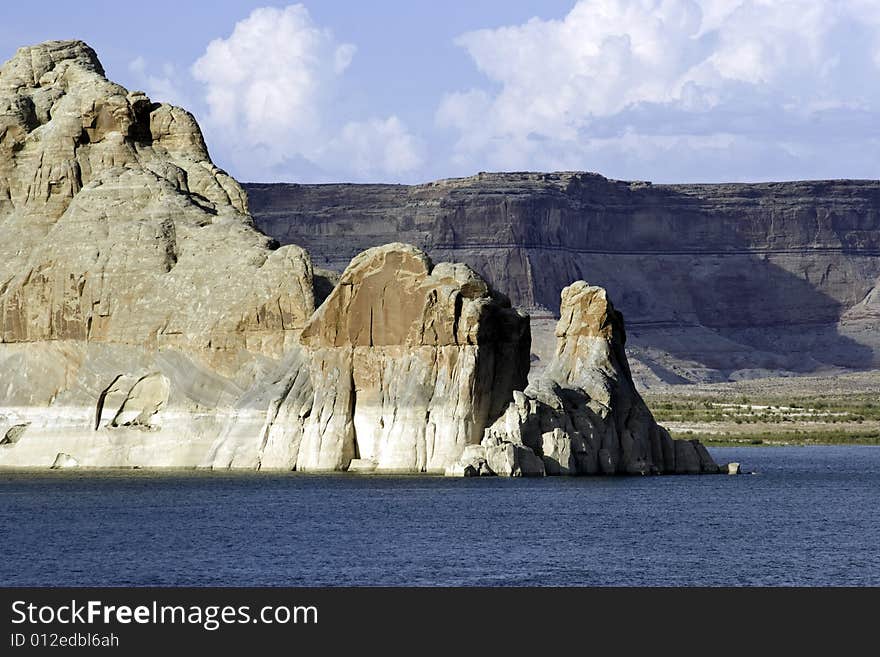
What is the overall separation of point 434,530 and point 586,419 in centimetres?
2457

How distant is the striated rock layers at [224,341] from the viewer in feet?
333

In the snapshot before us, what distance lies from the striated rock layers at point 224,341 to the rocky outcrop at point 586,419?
0.11 m

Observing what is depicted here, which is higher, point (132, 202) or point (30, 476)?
point (132, 202)

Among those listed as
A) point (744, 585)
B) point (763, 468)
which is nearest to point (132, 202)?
point (763, 468)

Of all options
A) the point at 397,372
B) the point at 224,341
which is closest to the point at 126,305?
the point at 224,341

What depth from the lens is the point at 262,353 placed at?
109000 millimetres

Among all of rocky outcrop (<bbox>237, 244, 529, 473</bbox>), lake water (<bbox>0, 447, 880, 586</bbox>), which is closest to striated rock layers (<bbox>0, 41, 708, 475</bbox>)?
rocky outcrop (<bbox>237, 244, 529, 473</bbox>)

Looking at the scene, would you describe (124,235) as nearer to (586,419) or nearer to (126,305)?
(126,305)

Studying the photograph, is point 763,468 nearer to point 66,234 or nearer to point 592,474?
point 592,474

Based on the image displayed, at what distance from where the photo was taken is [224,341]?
109438mm

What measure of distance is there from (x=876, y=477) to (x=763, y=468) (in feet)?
33.0

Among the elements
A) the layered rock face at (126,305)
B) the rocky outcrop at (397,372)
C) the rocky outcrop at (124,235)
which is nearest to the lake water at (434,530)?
the rocky outcrop at (397,372)
